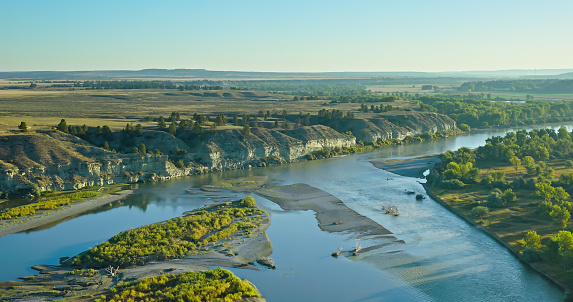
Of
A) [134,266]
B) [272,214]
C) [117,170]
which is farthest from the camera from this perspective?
[117,170]

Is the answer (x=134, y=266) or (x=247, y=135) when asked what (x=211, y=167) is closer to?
(x=247, y=135)

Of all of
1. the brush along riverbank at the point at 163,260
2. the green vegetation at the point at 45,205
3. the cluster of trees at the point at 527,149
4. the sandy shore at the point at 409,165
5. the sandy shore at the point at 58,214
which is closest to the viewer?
the brush along riverbank at the point at 163,260

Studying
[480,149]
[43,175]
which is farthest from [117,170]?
[480,149]

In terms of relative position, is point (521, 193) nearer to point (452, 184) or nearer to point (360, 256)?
point (452, 184)

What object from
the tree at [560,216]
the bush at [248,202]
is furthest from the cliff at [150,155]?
the tree at [560,216]

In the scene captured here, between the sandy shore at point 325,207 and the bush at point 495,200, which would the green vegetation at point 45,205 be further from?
the bush at point 495,200

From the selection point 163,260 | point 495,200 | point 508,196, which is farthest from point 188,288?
point 508,196

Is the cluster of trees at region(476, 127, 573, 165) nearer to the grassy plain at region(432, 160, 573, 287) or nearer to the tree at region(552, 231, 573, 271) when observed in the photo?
the grassy plain at region(432, 160, 573, 287)
